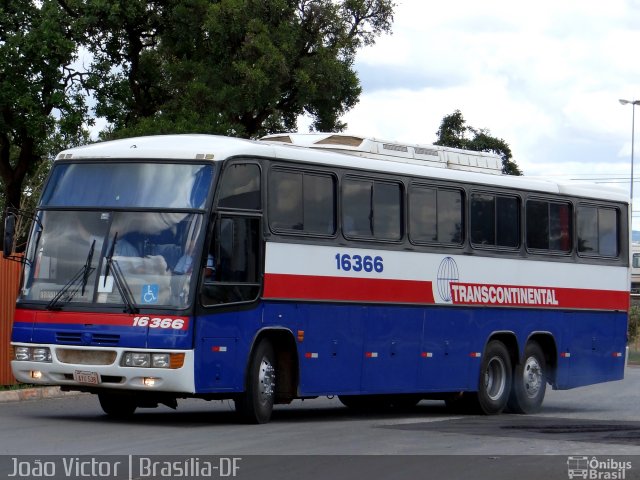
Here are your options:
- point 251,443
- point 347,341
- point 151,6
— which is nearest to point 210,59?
point 151,6

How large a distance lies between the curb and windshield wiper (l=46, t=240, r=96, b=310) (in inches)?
168

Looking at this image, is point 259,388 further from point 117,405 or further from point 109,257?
point 109,257

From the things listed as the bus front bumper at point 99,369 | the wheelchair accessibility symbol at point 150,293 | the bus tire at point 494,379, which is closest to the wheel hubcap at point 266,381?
the bus front bumper at point 99,369

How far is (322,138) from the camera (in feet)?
59.5

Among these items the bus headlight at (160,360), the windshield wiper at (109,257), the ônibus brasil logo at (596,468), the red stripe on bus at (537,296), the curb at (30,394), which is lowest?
the ônibus brasil logo at (596,468)

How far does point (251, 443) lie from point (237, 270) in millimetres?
2561

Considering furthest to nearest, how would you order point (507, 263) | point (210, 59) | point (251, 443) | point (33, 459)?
point (210, 59), point (507, 263), point (251, 443), point (33, 459)

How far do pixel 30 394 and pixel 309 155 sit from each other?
6092 mm

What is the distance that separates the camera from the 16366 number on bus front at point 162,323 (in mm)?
14516

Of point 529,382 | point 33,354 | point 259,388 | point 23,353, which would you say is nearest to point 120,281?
point 33,354

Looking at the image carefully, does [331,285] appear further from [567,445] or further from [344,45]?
[344,45]

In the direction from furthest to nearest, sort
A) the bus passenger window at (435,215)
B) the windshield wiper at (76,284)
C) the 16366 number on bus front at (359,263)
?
the bus passenger window at (435,215)
the 16366 number on bus front at (359,263)
the windshield wiper at (76,284)

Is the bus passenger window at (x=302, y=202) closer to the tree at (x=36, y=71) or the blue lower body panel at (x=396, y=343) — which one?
the blue lower body panel at (x=396, y=343)

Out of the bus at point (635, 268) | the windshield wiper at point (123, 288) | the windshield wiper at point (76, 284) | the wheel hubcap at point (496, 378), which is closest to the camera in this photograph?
the windshield wiper at point (123, 288)
